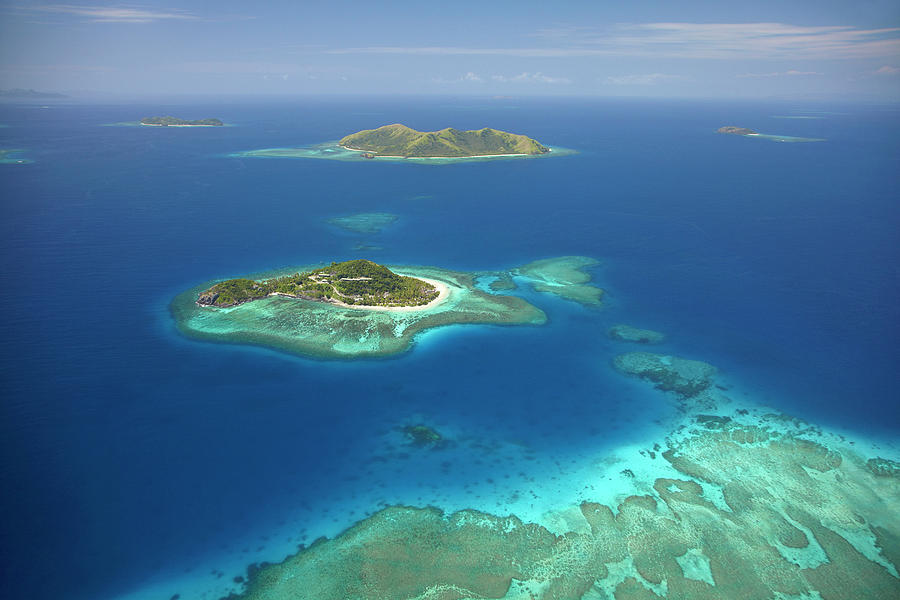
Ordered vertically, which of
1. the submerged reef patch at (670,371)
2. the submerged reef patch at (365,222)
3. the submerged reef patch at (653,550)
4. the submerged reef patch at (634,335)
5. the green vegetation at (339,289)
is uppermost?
the submerged reef patch at (365,222)

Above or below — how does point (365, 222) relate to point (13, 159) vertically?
below

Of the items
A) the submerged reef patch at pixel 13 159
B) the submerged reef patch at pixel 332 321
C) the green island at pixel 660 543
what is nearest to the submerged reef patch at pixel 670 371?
the green island at pixel 660 543

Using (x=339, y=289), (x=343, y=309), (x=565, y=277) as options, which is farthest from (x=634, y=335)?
(x=339, y=289)

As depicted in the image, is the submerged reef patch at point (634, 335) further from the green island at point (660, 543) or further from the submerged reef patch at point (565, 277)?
the green island at point (660, 543)

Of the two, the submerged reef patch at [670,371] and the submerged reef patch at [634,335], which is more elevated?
the submerged reef patch at [634,335]

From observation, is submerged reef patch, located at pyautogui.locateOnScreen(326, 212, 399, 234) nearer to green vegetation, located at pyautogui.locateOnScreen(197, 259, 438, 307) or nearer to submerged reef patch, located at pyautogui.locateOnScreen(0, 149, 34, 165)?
green vegetation, located at pyautogui.locateOnScreen(197, 259, 438, 307)

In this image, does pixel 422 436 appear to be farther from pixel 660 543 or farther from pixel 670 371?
pixel 670 371
